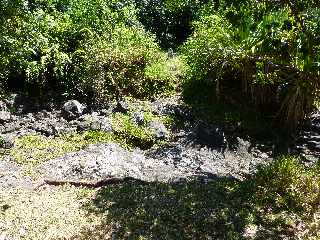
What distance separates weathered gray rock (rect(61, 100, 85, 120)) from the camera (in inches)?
460

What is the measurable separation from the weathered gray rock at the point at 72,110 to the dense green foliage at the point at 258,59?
284cm

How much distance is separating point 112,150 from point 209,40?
13.5ft

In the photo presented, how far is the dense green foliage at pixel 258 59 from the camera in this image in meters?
8.00

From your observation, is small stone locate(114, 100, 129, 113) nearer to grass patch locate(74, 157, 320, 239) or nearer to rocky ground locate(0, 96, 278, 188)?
rocky ground locate(0, 96, 278, 188)

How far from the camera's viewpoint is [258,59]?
1151cm

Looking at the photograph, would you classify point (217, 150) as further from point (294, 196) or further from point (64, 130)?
point (64, 130)

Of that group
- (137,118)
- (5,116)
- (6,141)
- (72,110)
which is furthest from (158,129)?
(5,116)

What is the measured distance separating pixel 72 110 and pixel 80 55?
4.85 ft

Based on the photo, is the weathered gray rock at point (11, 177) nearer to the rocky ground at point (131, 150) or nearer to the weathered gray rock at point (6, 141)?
the rocky ground at point (131, 150)

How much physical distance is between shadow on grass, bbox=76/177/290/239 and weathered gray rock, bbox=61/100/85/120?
3306mm

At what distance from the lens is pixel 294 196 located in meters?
8.63

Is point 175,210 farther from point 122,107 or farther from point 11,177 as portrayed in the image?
point 122,107

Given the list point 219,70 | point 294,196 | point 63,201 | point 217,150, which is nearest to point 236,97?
point 219,70

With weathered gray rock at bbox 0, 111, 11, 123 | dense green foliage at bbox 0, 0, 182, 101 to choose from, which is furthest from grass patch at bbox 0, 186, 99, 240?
dense green foliage at bbox 0, 0, 182, 101
